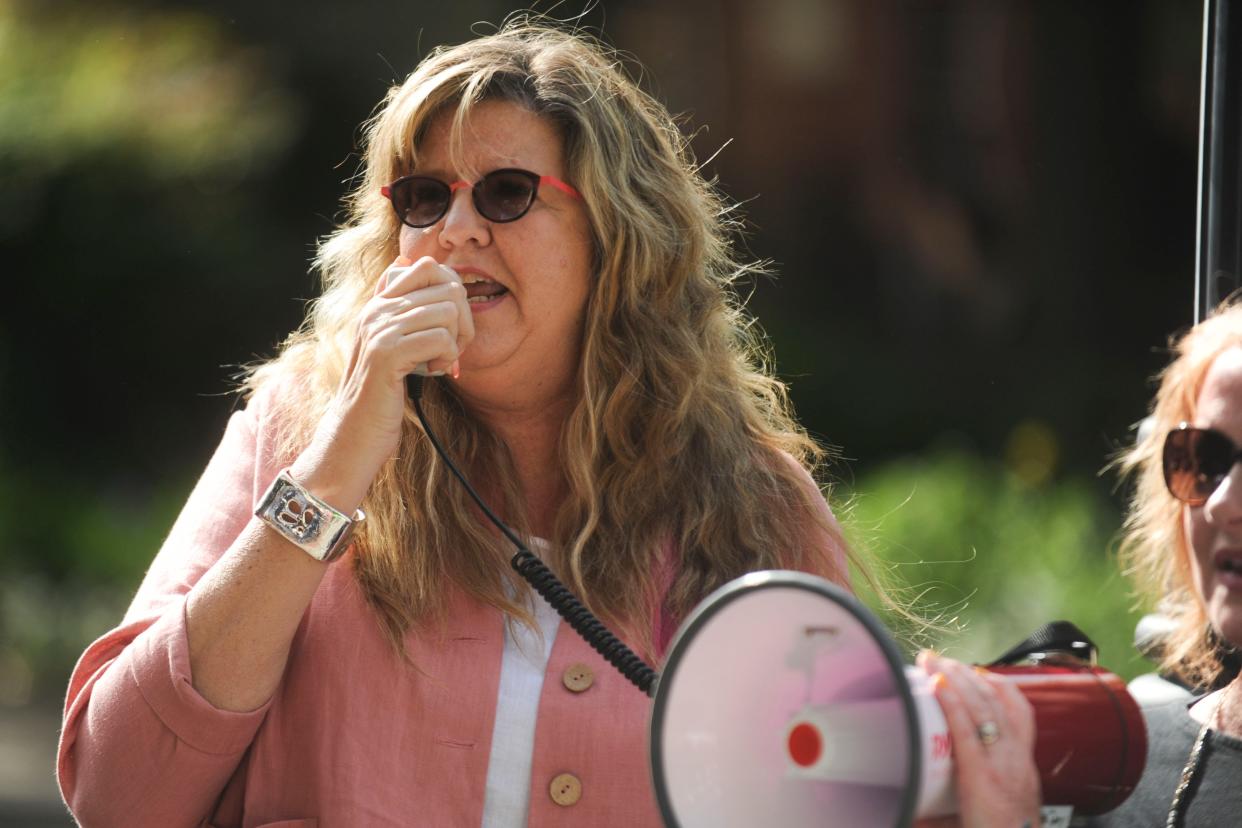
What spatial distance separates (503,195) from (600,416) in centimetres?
40

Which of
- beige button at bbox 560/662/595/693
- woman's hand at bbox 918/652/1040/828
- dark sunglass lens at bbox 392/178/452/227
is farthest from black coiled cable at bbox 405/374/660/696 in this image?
woman's hand at bbox 918/652/1040/828

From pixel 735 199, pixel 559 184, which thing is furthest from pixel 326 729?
pixel 735 199

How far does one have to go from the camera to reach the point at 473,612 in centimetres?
225

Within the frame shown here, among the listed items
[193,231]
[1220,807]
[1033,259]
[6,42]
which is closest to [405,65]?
[193,231]

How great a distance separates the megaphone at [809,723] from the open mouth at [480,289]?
971mm

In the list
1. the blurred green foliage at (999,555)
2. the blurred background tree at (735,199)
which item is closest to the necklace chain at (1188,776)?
the blurred green foliage at (999,555)

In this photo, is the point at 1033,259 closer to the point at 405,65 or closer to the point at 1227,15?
the point at 405,65

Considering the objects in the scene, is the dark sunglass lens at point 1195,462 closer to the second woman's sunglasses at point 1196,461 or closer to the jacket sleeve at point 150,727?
the second woman's sunglasses at point 1196,461

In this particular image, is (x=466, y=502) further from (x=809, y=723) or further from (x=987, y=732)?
(x=987, y=732)

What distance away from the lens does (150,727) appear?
2.02 meters

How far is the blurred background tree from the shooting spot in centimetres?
665

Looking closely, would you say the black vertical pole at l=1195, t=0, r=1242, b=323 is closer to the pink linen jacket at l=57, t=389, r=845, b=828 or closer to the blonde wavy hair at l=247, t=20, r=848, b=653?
the blonde wavy hair at l=247, t=20, r=848, b=653

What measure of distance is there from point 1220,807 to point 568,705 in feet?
2.96

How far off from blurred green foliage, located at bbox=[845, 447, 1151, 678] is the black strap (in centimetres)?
268
